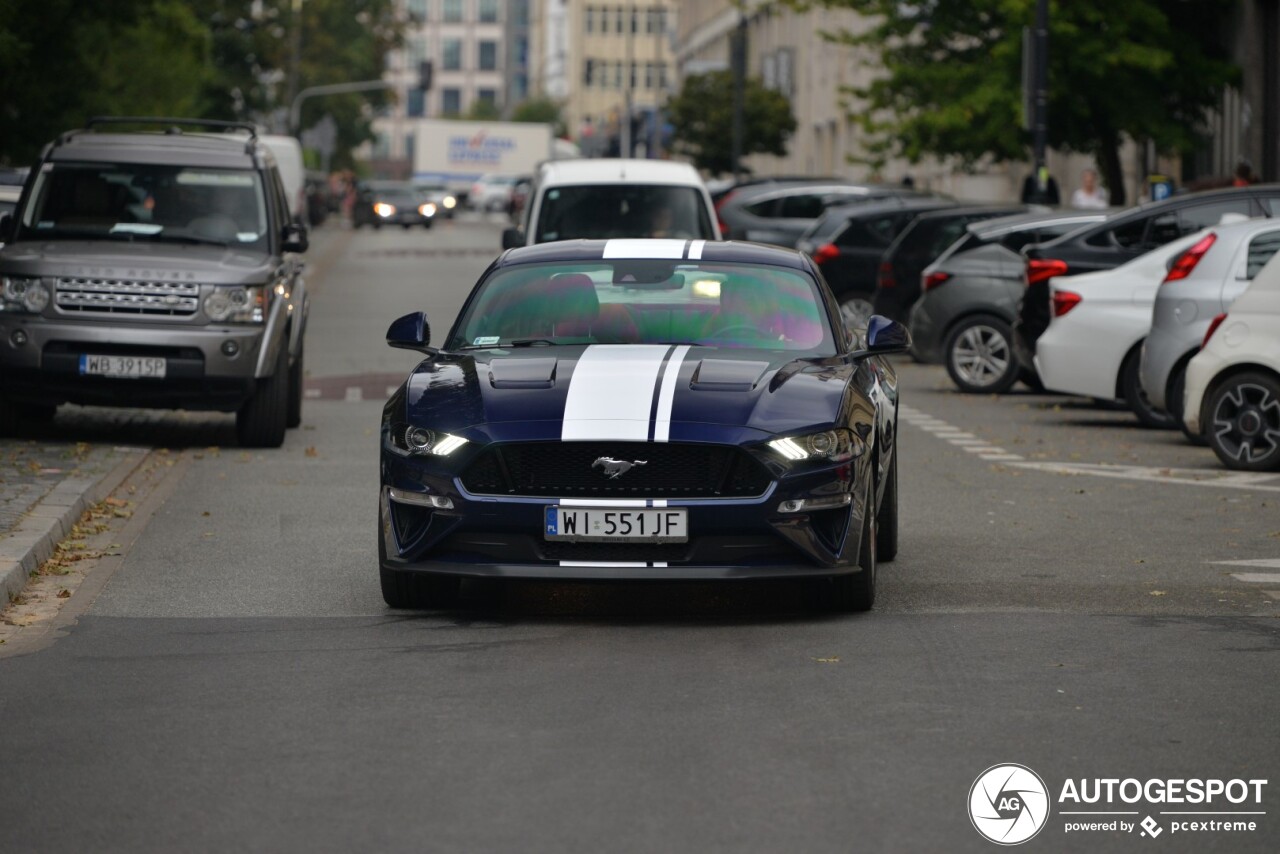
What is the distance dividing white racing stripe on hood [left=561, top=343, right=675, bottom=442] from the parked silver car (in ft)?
25.6

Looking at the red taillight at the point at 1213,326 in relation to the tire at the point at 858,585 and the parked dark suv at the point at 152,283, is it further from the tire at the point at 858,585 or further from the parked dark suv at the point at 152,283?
the tire at the point at 858,585

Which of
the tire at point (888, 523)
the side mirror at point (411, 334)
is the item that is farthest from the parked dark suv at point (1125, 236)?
the side mirror at point (411, 334)

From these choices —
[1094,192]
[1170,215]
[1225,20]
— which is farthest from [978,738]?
[1225,20]

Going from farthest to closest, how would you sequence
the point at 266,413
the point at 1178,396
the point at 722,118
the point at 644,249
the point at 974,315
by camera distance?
the point at 722,118 → the point at 974,315 → the point at 1178,396 → the point at 266,413 → the point at 644,249

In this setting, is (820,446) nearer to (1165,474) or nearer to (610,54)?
(1165,474)

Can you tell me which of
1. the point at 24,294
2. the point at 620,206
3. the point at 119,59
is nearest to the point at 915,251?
the point at 620,206

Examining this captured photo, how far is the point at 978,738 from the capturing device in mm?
6988

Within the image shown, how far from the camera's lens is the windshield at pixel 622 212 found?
68.0 ft

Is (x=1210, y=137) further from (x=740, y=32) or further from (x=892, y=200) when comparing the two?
(x=740, y=32)

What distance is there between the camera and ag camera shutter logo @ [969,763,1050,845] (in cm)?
593

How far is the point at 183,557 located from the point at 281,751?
14.4 feet

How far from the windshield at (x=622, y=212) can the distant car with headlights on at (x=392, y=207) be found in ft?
207

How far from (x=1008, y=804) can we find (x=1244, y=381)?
31.0 feet

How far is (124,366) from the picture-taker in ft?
50.7
